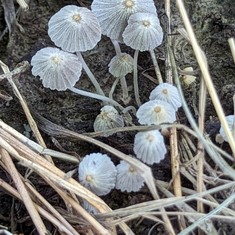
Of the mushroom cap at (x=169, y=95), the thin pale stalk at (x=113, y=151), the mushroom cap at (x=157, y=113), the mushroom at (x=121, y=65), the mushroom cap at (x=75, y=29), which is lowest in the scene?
the thin pale stalk at (x=113, y=151)

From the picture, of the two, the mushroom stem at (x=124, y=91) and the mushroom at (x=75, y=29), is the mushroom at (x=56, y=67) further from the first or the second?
the mushroom stem at (x=124, y=91)

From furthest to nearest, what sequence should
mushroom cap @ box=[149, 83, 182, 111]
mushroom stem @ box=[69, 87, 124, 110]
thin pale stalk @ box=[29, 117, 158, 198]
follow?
mushroom stem @ box=[69, 87, 124, 110] < mushroom cap @ box=[149, 83, 182, 111] < thin pale stalk @ box=[29, 117, 158, 198]

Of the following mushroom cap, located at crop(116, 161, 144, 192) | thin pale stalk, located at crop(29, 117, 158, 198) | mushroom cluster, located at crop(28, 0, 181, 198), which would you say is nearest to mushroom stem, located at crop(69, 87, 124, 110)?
mushroom cluster, located at crop(28, 0, 181, 198)

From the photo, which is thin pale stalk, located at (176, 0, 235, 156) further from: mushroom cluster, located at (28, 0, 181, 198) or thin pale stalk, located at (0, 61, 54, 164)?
thin pale stalk, located at (0, 61, 54, 164)

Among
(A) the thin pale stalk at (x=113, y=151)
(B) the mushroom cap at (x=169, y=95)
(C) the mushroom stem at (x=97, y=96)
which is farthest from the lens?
(C) the mushroom stem at (x=97, y=96)

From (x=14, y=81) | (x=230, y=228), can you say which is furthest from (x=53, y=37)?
(x=230, y=228)

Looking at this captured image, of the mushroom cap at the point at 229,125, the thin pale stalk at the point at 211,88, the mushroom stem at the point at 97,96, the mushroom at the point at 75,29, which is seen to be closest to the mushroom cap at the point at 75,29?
the mushroom at the point at 75,29

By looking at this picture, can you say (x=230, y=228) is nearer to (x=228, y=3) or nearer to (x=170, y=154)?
(x=170, y=154)

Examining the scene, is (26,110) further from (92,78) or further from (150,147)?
(150,147)
